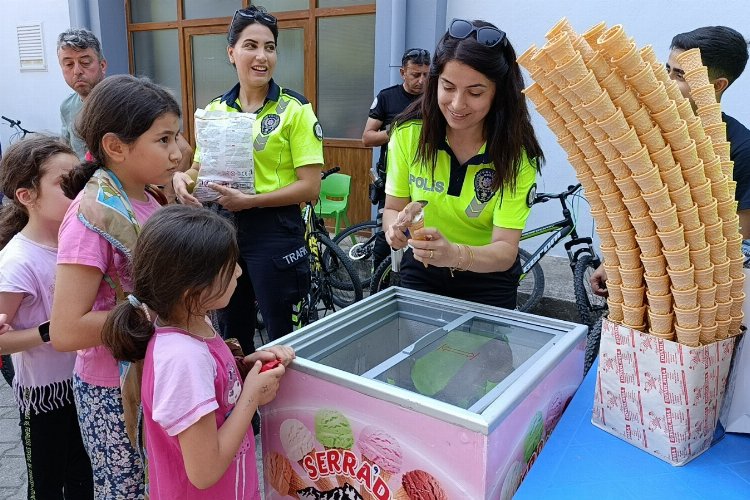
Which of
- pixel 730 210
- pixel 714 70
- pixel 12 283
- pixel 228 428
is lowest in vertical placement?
pixel 228 428

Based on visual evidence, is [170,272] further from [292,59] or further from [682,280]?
[292,59]

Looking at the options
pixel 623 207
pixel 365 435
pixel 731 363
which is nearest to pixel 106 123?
pixel 365 435

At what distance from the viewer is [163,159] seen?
1.38 m

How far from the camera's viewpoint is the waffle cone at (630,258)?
3.12ft

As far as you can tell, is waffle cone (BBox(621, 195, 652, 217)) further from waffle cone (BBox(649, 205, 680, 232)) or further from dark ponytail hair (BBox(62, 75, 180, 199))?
dark ponytail hair (BBox(62, 75, 180, 199))

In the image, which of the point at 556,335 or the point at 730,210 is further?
the point at 556,335

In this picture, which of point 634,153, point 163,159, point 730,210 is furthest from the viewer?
point 163,159

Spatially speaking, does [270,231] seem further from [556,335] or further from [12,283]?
[556,335]

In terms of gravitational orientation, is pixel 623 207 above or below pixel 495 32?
below

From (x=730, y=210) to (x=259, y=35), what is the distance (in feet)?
5.96

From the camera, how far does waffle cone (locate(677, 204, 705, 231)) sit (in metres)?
0.89

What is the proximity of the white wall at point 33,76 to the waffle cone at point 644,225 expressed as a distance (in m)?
7.80

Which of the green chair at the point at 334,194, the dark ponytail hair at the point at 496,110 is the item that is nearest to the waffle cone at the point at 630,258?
the dark ponytail hair at the point at 496,110

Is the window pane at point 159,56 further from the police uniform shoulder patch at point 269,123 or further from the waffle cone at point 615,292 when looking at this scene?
the waffle cone at point 615,292
